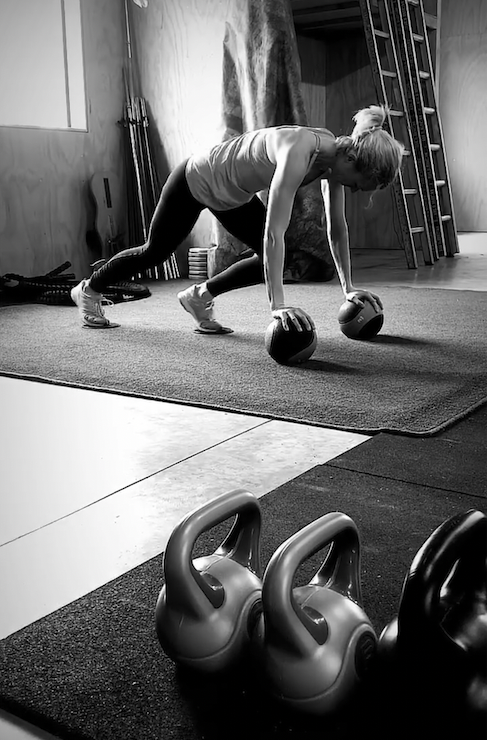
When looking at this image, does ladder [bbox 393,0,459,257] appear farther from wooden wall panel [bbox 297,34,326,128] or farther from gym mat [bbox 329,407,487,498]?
gym mat [bbox 329,407,487,498]

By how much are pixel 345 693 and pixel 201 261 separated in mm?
5552

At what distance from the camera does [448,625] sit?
101 centimetres

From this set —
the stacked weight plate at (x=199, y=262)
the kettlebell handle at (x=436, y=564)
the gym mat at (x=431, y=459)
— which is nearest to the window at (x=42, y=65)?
the stacked weight plate at (x=199, y=262)

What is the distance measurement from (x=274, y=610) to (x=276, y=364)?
222 cm

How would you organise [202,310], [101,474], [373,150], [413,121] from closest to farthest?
1. [101,474]
2. [373,150]
3. [202,310]
4. [413,121]

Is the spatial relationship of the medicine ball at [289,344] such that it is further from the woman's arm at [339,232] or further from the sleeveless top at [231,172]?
the sleeveless top at [231,172]

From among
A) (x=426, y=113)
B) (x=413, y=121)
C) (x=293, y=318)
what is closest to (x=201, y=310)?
(x=293, y=318)

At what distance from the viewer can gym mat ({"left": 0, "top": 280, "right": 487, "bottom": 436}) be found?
260 centimetres

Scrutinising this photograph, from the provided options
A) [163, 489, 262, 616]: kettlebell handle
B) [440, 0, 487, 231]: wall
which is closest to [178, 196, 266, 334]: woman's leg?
[163, 489, 262, 616]: kettlebell handle

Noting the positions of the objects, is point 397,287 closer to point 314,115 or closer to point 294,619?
point 314,115

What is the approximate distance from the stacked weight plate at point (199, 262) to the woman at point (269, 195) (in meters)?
2.34

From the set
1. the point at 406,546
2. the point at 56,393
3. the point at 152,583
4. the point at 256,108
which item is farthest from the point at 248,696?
the point at 256,108

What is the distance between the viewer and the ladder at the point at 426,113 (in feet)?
23.0

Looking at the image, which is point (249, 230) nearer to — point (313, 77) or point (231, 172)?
point (231, 172)
